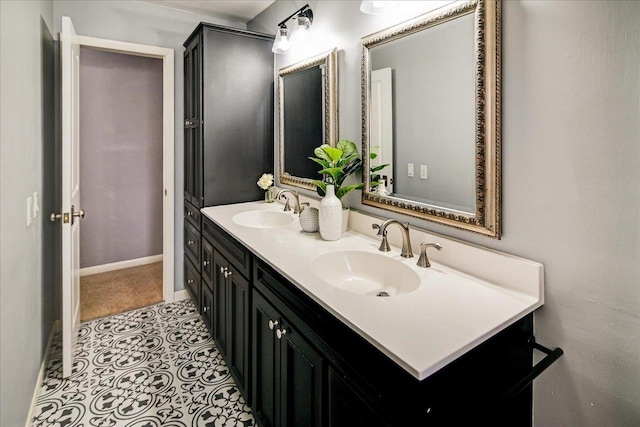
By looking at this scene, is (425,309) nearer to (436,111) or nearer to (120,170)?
(436,111)

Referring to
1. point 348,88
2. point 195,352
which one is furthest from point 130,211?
point 348,88

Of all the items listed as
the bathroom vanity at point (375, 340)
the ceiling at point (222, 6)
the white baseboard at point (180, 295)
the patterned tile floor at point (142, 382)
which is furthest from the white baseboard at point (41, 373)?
the ceiling at point (222, 6)

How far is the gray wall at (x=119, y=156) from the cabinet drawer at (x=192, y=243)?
1407 mm

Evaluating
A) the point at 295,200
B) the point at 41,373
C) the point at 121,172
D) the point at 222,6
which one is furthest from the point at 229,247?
the point at 121,172

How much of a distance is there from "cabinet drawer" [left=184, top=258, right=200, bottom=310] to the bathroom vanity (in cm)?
102

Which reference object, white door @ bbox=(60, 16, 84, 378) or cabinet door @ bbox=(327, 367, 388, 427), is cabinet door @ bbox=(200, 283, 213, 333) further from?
cabinet door @ bbox=(327, 367, 388, 427)

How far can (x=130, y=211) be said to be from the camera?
13.0 feet

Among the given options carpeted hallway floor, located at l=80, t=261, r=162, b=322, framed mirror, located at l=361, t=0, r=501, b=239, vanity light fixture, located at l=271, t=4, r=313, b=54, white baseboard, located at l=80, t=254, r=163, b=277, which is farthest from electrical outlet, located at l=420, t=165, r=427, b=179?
white baseboard, located at l=80, t=254, r=163, b=277

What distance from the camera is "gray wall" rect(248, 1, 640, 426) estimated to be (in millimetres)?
893

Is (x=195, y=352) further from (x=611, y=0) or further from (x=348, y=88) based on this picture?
(x=611, y=0)

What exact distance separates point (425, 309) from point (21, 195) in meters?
1.71

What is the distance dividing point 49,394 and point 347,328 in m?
1.91

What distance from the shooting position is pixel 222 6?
2.72 m

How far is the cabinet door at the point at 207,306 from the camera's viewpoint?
2.28 meters
